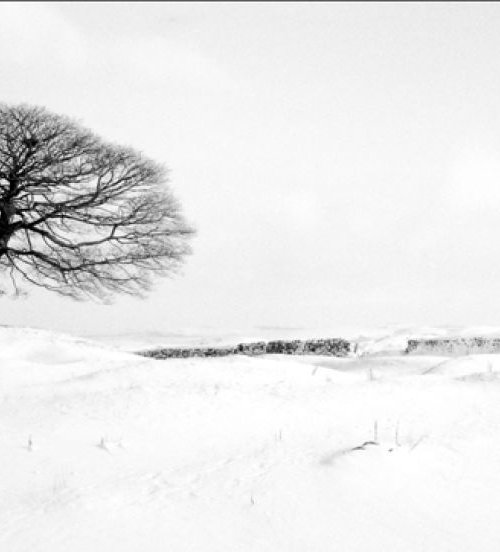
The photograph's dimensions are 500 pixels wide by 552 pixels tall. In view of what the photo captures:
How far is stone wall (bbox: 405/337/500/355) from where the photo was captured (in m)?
11.9

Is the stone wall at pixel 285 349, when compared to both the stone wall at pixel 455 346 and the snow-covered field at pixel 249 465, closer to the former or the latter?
the stone wall at pixel 455 346

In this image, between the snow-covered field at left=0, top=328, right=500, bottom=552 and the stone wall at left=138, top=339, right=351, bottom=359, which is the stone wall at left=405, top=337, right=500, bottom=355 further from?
the snow-covered field at left=0, top=328, right=500, bottom=552

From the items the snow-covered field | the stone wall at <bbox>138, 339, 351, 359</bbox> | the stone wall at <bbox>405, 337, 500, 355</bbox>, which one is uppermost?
the stone wall at <bbox>405, 337, 500, 355</bbox>

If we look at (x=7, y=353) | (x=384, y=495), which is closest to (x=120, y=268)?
(x=7, y=353)

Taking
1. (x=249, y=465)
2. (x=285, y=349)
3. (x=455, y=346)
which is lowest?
(x=249, y=465)

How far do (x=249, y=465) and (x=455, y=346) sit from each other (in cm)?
1046

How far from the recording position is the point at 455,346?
12.3 metres

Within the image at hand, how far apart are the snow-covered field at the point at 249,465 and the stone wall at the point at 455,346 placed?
7.41 meters

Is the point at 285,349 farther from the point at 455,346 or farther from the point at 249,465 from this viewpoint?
the point at 249,465

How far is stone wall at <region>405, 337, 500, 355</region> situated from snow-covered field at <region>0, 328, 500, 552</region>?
741 centimetres

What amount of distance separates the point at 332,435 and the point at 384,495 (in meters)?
0.96

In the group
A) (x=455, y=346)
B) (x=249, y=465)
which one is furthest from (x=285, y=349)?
(x=249, y=465)

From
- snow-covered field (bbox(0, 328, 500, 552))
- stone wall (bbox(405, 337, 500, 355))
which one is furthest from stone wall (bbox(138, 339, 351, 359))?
snow-covered field (bbox(0, 328, 500, 552))

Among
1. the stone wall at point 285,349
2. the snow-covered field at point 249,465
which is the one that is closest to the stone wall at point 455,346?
the stone wall at point 285,349
